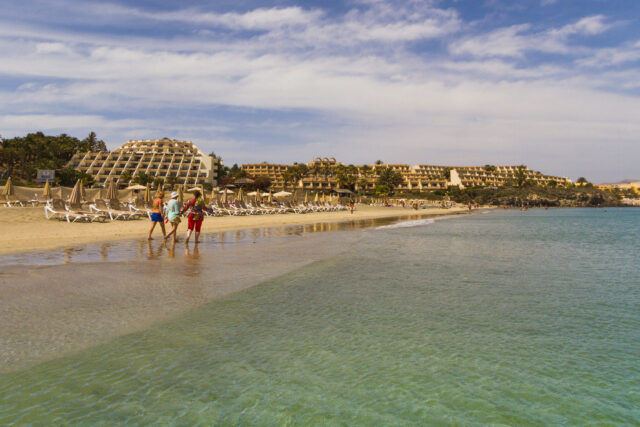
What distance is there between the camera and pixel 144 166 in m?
103

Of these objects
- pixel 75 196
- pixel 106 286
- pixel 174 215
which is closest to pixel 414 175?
pixel 75 196

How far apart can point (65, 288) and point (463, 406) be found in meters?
6.05

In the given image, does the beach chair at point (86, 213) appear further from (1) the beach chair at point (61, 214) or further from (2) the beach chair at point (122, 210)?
(2) the beach chair at point (122, 210)

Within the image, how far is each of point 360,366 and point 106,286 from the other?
4.83 meters

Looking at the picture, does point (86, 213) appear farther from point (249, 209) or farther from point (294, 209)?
point (294, 209)

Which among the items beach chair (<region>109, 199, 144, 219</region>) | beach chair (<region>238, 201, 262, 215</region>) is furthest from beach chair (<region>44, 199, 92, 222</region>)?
beach chair (<region>238, 201, 262, 215</region>)

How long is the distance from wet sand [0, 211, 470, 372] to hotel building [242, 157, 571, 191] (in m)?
104

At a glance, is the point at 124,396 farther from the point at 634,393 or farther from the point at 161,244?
the point at 161,244

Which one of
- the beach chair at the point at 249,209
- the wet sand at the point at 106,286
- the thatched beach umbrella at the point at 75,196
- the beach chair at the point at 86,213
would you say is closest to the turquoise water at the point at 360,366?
the wet sand at the point at 106,286

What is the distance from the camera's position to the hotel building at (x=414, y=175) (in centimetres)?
11669

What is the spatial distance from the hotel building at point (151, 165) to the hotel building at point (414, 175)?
2094 centimetres

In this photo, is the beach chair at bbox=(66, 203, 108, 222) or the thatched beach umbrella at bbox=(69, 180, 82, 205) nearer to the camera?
the beach chair at bbox=(66, 203, 108, 222)

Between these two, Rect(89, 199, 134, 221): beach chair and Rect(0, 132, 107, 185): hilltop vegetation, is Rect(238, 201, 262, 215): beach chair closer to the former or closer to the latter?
Rect(89, 199, 134, 221): beach chair

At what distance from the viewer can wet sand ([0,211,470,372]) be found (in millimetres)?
4184
